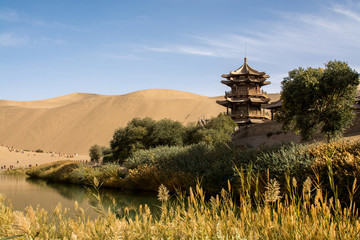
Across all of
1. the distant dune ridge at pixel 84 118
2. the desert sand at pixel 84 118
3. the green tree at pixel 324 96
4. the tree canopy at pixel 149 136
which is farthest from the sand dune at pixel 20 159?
the green tree at pixel 324 96

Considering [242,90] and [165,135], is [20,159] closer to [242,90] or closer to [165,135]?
[165,135]

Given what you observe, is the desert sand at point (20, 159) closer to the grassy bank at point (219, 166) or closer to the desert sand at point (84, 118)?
the desert sand at point (84, 118)

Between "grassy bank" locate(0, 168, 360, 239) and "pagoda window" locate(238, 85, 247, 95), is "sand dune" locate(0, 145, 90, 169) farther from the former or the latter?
"grassy bank" locate(0, 168, 360, 239)

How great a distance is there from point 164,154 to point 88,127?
71.5 m

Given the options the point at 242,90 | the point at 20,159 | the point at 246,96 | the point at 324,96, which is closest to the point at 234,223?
the point at 324,96

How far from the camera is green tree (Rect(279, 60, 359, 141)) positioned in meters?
20.6

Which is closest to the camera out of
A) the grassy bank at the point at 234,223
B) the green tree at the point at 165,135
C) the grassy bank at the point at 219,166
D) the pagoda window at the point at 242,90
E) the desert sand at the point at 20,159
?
the grassy bank at the point at 234,223

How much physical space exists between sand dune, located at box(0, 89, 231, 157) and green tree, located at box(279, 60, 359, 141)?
194 ft

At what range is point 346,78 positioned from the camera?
20.4 metres

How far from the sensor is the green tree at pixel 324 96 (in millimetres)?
A: 20594

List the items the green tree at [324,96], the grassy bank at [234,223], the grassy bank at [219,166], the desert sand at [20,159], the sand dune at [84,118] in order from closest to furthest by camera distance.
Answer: the grassy bank at [234,223]
the grassy bank at [219,166]
the green tree at [324,96]
the desert sand at [20,159]
the sand dune at [84,118]

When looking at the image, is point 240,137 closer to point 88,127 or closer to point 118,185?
point 118,185

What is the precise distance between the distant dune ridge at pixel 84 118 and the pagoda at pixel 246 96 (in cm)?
4077

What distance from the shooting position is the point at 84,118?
9431 centimetres
